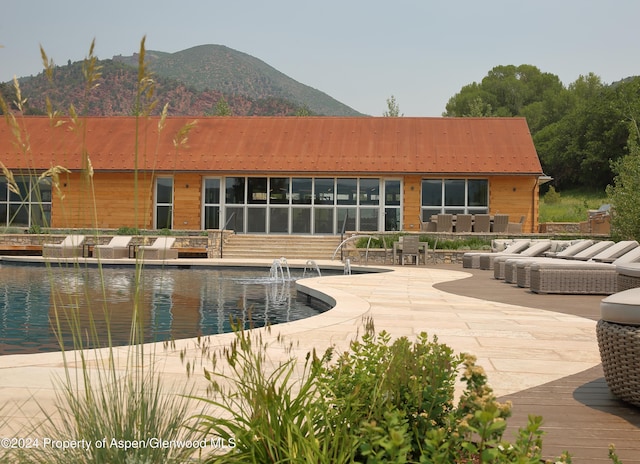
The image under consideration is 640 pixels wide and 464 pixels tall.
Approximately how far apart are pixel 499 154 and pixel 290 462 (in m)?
23.8

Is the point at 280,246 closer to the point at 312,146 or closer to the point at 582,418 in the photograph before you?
the point at 312,146

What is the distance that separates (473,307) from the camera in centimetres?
Answer: 849

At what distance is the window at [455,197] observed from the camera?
2416 centimetres

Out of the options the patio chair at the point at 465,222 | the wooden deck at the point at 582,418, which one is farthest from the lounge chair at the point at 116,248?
the wooden deck at the point at 582,418

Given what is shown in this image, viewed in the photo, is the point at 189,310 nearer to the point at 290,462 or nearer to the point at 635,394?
the point at 635,394

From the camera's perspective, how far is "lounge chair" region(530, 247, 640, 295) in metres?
10.3

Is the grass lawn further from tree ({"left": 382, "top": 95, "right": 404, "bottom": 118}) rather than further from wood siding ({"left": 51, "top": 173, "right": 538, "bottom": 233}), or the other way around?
tree ({"left": 382, "top": 95, "right": 404, "bottom": 118})

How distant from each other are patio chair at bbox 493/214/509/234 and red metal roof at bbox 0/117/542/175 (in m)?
2.67

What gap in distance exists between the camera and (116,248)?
64.0ft

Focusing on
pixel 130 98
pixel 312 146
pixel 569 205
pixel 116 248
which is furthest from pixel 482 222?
pixel 130 98

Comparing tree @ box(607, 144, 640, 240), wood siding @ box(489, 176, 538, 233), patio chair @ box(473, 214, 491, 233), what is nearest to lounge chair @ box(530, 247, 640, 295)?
tree @ box(607, 144, 640, 240)

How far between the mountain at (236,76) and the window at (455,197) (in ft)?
355

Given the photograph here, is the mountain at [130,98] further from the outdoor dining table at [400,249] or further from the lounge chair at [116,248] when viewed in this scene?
the outdoor dining table at [400,249]

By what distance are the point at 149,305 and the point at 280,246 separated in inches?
496
